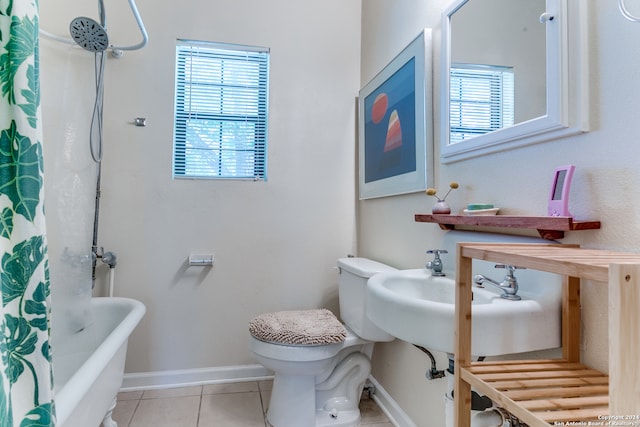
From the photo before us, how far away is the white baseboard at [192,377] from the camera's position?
2.00m

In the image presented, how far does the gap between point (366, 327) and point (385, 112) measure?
1.13 metres

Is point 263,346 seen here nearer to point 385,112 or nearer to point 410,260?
point 410,260

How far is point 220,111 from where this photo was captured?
85.7 inches

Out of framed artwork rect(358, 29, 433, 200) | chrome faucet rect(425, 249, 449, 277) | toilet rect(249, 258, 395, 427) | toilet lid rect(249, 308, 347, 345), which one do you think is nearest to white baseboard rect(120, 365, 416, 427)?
toilet rect(249, 258, 395, 427)

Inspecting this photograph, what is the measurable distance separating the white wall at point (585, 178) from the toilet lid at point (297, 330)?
369mm

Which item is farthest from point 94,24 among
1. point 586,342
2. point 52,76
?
point 586,342

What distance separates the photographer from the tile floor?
1.71m

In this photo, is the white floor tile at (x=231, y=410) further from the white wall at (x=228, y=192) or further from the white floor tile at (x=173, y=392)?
the white wall at (x=228, y=192)

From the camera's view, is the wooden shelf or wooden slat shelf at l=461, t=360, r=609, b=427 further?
the wooden shelf

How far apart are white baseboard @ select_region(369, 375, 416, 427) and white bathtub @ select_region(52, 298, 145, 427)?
1283 mm

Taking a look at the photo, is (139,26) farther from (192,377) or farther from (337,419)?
(337,419)

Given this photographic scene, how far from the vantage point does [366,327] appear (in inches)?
65.5

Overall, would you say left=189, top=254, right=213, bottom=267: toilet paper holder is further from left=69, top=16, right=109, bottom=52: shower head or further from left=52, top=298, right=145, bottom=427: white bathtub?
left=69, top=16, right=109, bottom=52: shower head

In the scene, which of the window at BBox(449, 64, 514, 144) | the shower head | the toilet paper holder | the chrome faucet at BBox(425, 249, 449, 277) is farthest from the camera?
the toilet paper holder
